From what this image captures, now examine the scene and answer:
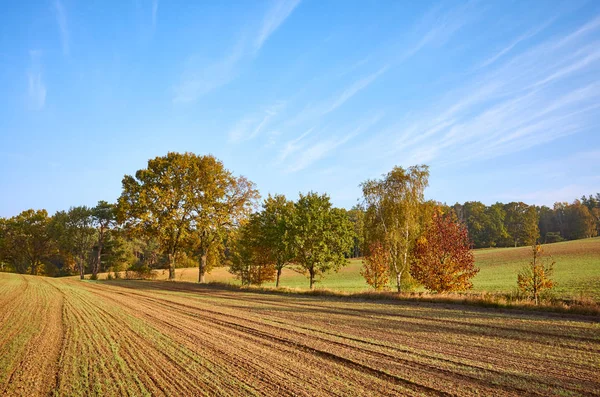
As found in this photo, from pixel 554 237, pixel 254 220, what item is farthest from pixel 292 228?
pixel 554 237

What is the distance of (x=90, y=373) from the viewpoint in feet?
23.6

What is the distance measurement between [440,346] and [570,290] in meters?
31.3

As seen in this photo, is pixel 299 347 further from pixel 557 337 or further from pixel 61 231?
pixel 61 231

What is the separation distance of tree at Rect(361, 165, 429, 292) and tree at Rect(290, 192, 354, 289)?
9.28 feet

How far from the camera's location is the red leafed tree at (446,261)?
80.5 ft

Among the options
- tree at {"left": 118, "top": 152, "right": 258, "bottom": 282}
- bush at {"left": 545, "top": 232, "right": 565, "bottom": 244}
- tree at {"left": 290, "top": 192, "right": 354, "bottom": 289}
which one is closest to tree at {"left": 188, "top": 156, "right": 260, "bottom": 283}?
tree at {"left": 118, "top": 152, "right": 258, "bottom": 282}

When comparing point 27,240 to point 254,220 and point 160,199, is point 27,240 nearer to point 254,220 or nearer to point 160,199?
point 160,199

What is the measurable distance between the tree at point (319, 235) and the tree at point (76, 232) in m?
46.3

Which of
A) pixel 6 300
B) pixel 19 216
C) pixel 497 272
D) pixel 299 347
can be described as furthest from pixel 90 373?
pixel 19 216

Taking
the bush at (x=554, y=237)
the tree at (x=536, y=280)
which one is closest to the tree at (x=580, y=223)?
the bush at (x=554, y=237)

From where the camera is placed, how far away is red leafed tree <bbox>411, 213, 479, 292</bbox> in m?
24.5

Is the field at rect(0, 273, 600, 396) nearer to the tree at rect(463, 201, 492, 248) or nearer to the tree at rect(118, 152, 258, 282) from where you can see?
the tree at rect(118, 152, 258, 282)

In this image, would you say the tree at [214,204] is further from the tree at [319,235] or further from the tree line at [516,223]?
the tree line at [516,223]

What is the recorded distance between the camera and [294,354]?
8.80 meters
